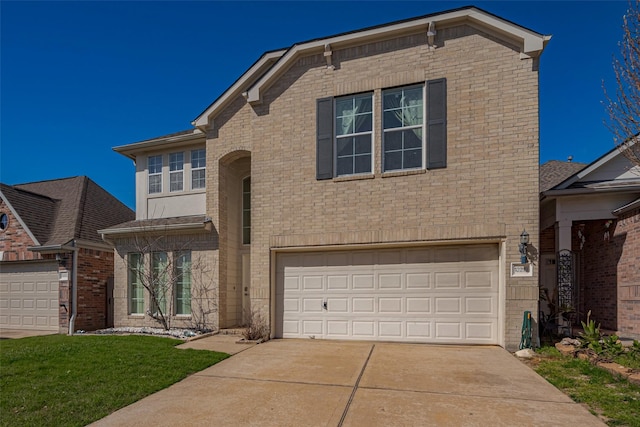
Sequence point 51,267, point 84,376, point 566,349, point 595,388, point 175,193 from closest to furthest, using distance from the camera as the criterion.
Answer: point 595,388
point 84,376
point 566,349
point 175,193
point 51,267

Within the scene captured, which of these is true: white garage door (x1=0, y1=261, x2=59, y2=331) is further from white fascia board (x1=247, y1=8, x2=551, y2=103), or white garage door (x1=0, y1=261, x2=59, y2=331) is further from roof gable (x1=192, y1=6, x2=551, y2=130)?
white fascia board (x1=247, y1=8, x2=551, y2=103)

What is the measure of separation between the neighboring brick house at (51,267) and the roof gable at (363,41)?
241 inches

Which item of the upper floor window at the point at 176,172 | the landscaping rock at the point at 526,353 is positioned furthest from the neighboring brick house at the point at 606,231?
the upper floor window at the point at 176,172

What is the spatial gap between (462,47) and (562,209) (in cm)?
473

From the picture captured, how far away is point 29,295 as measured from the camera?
1291 centimetres

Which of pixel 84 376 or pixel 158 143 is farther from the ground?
pixel 158 143

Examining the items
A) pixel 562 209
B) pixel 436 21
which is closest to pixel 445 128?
pixel 436 21

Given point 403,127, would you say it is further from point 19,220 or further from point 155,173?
point 19,220

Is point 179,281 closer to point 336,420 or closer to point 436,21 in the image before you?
point 336,420

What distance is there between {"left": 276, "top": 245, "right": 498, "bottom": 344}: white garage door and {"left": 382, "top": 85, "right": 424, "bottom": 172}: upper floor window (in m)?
2.26

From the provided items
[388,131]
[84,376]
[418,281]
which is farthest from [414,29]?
[84,376]

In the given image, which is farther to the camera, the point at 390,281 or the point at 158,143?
the point at 158,143

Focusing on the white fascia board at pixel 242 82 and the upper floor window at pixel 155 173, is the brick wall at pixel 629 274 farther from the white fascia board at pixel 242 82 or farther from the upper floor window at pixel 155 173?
the upper floor window at pixel 155 173

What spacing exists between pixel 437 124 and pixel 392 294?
4258mm
